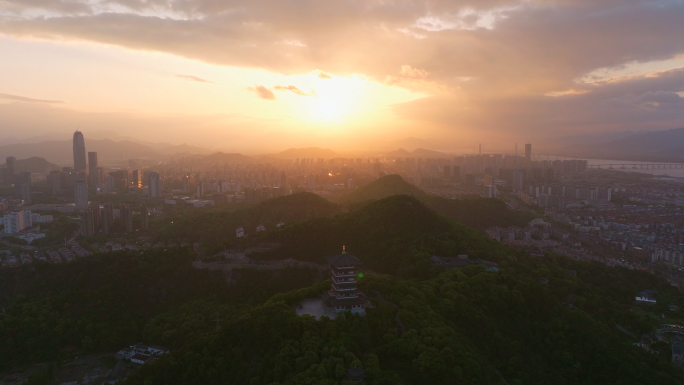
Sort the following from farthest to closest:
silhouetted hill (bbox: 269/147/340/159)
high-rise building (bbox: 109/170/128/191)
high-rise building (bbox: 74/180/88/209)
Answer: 1. silhouetted hill (bbox: 269/147/340/159)
2. high-rise building (bbox: 109/170/128/191)
3. high-rise building (bbox: 74/180/88/209)

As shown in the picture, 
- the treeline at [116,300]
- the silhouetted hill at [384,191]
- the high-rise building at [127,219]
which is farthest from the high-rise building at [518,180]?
the treeline at [116,300]

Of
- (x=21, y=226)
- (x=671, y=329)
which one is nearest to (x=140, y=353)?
(x=671, y=329)

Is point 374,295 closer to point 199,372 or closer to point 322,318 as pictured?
point 322,318

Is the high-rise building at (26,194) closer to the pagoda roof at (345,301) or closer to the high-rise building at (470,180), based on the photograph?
the pagoda roof at (345,301)

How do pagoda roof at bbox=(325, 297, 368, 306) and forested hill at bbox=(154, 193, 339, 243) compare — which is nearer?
pagoda roof at bbox=(325, 297, 368, 306)

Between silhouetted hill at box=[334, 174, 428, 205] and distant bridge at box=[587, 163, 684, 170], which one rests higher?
distant bridge at box=[587, 163, 684, 170]

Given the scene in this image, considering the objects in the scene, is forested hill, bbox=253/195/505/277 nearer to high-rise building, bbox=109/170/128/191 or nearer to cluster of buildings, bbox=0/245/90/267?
cluster of buildings, bbox=0/245/90/267

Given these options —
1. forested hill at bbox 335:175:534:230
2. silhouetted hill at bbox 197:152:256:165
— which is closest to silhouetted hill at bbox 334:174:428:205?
forested hill at bbox 335:175:534:230
